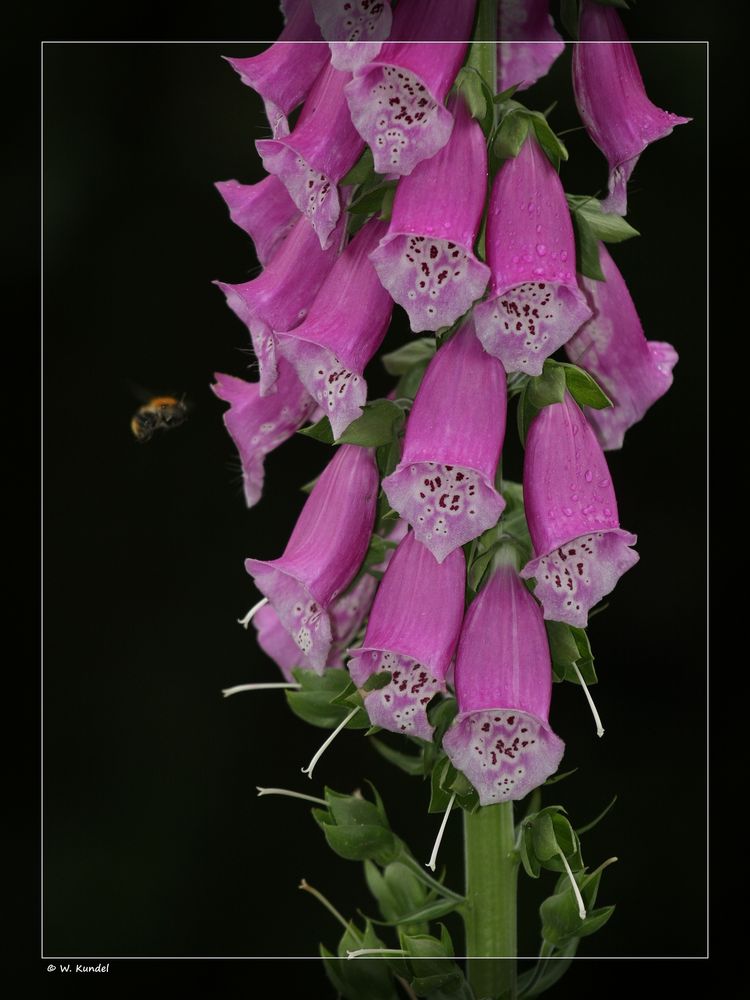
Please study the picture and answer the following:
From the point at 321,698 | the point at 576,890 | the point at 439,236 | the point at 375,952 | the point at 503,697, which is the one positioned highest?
the point at 439,236

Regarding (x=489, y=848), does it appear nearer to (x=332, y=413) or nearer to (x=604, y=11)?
(x=332, y=413)

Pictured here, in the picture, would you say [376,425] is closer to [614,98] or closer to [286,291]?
[286,291]

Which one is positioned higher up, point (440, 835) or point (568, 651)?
point (568, 651)

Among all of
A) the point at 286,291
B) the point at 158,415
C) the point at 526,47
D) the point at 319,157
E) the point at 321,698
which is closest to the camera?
the point at 319,157

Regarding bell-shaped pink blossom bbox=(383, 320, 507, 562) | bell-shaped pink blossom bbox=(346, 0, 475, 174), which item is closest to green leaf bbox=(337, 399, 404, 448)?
bell-shaped pink blossom bbox=(383, 320, 507, 562)

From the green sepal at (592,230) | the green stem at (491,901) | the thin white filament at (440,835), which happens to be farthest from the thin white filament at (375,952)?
the green sepal at (592,230)

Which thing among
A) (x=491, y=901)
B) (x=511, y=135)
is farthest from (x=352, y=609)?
(x=511, y=135)

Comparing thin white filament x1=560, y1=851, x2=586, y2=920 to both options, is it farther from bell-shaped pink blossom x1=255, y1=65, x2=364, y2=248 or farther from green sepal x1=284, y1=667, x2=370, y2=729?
bell-shaped pink blossom x1=255, y1=65, x2=364, y2=248

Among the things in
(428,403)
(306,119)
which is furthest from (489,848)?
(306,119)

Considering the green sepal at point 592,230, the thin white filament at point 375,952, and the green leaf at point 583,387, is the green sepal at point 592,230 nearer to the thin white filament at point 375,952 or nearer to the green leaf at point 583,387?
the green leaf at point 583,387
